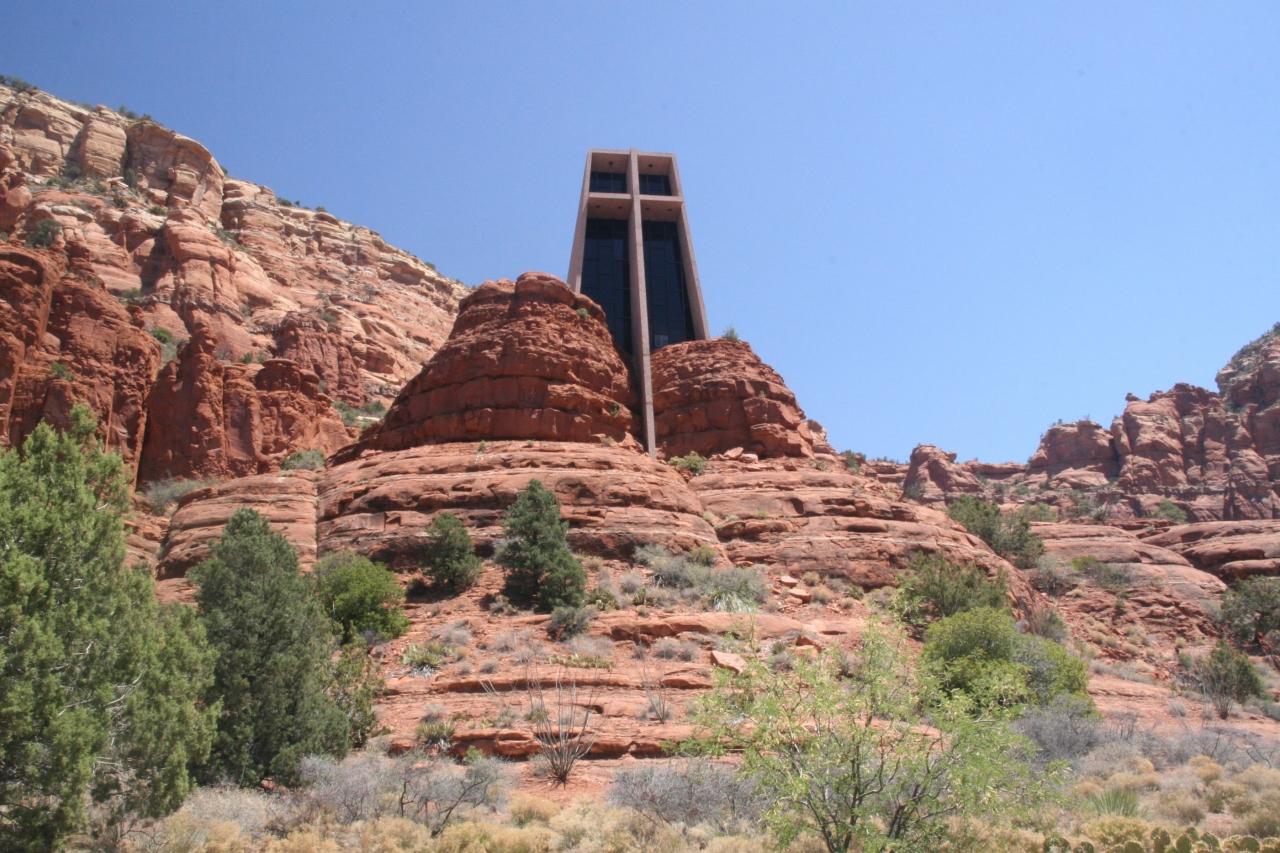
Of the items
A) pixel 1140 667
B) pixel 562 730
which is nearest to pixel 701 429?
pixel 1140 667

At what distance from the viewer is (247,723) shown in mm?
12484

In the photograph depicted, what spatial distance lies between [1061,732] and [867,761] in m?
6.53

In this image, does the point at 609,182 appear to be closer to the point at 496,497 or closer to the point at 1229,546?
the point at 496,497

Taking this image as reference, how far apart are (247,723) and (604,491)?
12.8 meters

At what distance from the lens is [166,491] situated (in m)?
29.3

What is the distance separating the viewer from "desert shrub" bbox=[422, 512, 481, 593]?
2058 centimetres

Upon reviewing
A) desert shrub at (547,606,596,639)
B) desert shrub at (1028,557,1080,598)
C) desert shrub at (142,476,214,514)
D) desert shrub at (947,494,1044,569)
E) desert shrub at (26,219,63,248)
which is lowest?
desert shrub at (547,606,596,639)

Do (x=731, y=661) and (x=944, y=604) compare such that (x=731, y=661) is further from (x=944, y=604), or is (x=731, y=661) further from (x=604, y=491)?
(x=604, y=491)

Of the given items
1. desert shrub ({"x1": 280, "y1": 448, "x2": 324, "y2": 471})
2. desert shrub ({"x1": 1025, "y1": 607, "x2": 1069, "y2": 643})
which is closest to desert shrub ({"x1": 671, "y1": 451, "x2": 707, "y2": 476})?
desert shrub ({"x1": 1025, "y1": 607, "x2": 1069, "y2": 643})

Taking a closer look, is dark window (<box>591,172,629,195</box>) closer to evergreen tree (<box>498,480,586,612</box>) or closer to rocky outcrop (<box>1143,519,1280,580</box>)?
evergreen tree (<box>498,480,586,612</box>)

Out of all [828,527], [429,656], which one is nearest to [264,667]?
[429,656]

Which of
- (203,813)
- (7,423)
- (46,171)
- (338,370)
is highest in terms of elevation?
→ (46,171)

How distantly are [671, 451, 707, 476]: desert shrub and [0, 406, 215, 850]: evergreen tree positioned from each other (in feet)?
Result: 65.0

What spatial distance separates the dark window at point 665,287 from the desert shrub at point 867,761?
3057 centimetres
